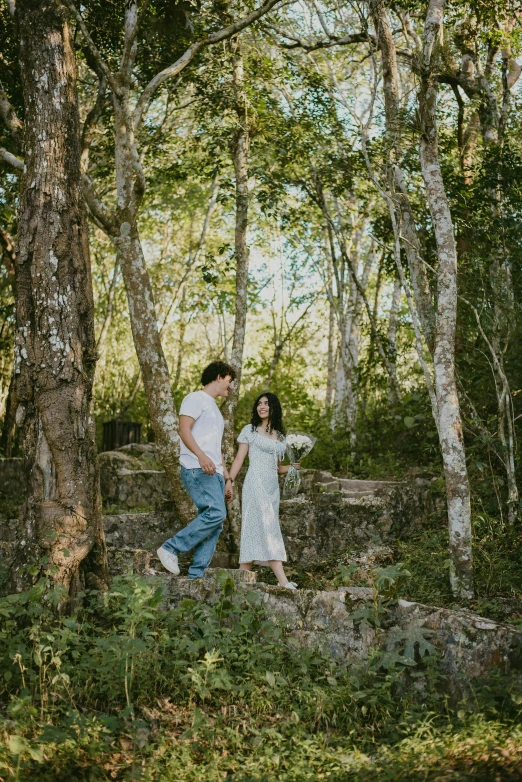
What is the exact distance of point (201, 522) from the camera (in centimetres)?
632

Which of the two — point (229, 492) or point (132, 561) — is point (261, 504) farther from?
point (132, 561)

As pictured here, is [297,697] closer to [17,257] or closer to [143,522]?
[17,257]

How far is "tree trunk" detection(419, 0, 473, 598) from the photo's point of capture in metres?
6.64

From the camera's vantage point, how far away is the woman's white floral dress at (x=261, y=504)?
22.6 ft

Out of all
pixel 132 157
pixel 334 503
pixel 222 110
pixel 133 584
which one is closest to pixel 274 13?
pixel 222 110

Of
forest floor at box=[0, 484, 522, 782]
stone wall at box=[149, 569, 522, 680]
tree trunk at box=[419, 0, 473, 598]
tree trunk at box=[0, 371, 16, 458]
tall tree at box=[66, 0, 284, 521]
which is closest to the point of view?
forest floor at box=[0, 484, 522, 782]

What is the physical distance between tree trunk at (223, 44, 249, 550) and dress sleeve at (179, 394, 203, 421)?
9.02 ft

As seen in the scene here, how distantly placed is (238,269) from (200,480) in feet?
15.5

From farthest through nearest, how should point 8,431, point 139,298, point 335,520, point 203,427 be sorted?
point 8,431
point 335,520
point 139,298
point 203,427

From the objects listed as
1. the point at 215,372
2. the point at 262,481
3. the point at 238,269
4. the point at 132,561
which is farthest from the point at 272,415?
the point at 238,269

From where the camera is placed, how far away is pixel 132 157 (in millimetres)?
8445

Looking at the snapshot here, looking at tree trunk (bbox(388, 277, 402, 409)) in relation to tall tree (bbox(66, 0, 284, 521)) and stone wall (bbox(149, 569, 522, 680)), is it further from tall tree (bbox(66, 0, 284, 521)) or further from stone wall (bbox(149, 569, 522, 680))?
stone wall (bbox(149, 569, 522, 680))

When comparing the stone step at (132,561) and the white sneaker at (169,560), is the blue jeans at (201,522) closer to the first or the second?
the white sneaker at (169,560)

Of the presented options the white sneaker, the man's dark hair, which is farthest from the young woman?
the white sneaker
